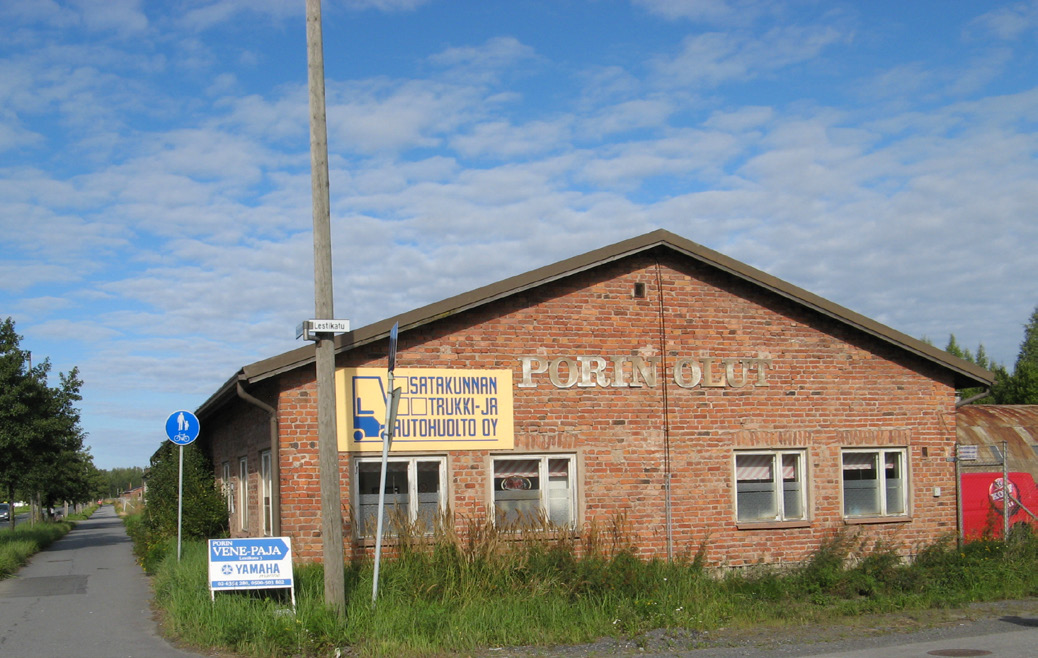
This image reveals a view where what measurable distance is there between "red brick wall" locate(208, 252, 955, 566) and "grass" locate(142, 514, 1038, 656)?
0.61 metres

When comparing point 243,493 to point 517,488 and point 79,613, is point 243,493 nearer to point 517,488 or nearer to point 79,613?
point 79,613

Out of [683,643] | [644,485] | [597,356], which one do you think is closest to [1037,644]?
[683,643]

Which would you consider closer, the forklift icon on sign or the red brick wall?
the forklift icon on sign

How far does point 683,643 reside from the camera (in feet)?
35.6

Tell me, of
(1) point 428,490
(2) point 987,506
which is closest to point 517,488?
(1) point 428,490

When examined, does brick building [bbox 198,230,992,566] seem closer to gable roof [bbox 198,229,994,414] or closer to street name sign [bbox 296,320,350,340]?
gable roof [bbox 198,229,994,414]

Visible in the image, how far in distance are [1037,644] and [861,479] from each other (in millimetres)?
5770

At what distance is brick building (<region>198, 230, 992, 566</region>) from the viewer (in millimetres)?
13422

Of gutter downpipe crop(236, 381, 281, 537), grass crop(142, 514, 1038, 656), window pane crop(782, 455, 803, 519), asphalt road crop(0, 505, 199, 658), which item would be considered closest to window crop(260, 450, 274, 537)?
grass crop(142, 514, 1038, 656)

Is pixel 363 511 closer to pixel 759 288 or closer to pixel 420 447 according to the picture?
pixel 420 447

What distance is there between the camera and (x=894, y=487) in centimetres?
1614

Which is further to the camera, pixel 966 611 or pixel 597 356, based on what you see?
pixel 597 356

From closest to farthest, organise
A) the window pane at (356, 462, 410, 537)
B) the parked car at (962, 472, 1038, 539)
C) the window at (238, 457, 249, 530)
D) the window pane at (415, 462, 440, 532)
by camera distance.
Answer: the window pane at (356, 462, 410, 537), the window pane at (415, 462, 440, 532), the parked car at (962, 472, 1038, 539), the window at (238, 457, 249, 530)

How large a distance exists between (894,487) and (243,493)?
11327mm
